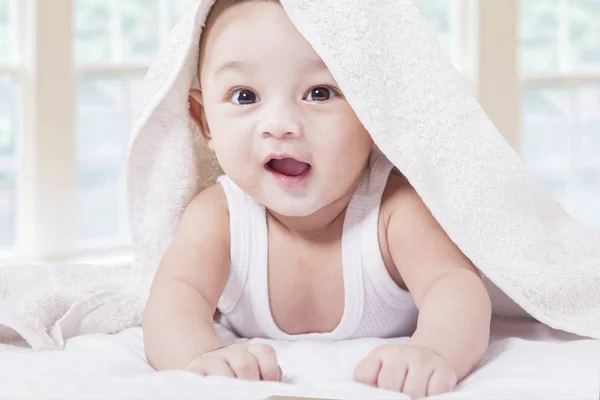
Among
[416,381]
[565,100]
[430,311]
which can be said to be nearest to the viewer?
[416,381]

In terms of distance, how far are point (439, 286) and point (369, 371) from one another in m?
0.21

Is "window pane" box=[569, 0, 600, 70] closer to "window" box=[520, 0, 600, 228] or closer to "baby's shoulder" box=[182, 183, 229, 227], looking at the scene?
"window" box=[520, 0, 600, 228]

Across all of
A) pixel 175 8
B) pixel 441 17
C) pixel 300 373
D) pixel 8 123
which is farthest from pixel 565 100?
pixel 300 373

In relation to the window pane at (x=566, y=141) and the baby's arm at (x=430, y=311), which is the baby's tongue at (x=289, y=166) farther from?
the window pane at (x=566, y=141)

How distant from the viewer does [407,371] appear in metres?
0.93

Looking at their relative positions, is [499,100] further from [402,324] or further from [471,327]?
[471,327]

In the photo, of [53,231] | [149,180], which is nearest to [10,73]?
[53,231]

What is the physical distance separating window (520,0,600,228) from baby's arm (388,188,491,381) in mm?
2253

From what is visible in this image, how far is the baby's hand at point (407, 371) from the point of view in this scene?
0.93 m

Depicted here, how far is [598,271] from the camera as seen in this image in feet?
4.09

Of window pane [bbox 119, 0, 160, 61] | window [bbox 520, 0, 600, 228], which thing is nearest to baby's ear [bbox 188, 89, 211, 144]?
window pane [bbox 119, 0, 160, 61]

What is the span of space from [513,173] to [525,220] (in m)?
0.07

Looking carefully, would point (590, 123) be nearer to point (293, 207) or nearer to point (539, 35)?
point (539, 35)

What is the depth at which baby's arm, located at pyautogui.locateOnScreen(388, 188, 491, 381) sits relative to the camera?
3.39 feet
